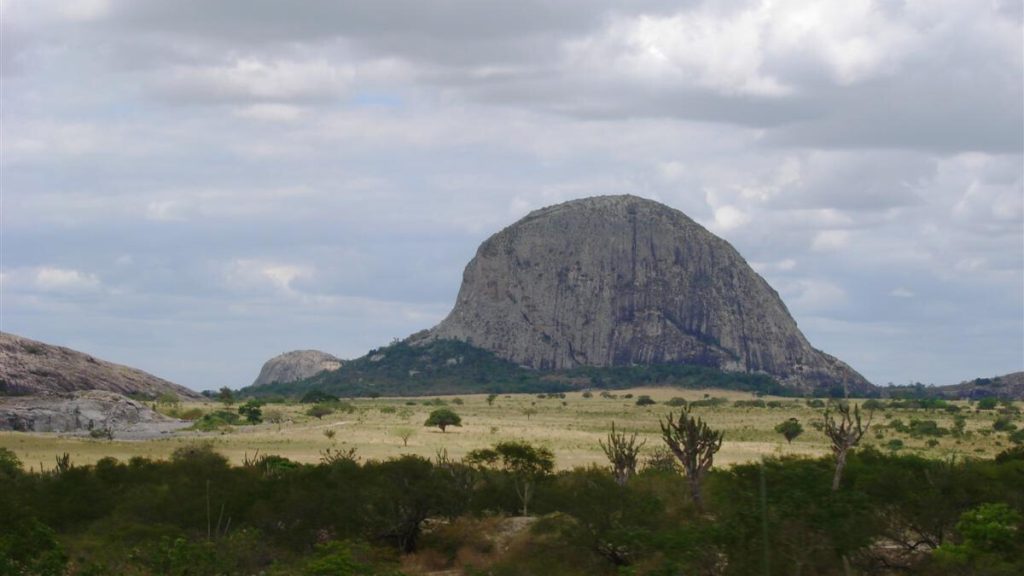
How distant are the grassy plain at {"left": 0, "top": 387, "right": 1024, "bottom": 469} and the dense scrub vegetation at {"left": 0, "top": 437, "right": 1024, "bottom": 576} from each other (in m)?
18.9

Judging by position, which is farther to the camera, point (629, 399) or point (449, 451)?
point (629, 399)

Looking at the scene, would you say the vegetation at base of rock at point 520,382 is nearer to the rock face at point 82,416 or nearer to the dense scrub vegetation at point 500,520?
the rock face at point 82,416

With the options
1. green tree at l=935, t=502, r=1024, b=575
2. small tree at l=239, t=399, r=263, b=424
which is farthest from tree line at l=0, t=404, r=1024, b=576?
small tree at l=239, t=399, r=263, b=424

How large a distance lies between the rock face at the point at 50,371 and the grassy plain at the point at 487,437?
15702mm

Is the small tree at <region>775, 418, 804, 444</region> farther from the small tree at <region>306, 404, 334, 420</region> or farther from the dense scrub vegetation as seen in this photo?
the dense scrub vegetation

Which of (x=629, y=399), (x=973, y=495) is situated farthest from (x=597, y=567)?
(x=629, y=399)

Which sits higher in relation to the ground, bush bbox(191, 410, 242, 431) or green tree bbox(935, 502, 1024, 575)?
bush bbox(191, 410, 242, 431)

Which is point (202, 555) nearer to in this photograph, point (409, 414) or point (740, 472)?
point (740, 472)

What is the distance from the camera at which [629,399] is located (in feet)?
493

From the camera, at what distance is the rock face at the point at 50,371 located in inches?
3829

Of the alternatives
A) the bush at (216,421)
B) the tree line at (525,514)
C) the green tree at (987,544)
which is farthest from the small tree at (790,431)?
the green tree at (987,544)

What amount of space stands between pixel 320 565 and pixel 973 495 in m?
15.2

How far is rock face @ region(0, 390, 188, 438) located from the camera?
76.2m

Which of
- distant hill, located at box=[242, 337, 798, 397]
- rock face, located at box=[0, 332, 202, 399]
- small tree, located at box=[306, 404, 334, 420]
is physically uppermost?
distant hill, located at box=[242, 337, 798, 397]
